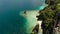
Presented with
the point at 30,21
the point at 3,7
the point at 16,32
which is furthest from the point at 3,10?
the point at 16,32

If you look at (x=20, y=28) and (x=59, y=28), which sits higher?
(x=59, y=28)

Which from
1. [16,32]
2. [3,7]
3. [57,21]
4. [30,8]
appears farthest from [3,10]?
[57,21]

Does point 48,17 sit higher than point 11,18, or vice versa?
point 48,17

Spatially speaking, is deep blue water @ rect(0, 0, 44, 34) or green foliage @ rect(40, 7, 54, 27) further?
deep blue water @ rect(0, 0, 44, 34)

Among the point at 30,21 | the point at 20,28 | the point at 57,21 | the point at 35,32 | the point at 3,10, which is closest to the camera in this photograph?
the point at 57,21

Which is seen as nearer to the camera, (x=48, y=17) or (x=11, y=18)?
(x=48, y=17)

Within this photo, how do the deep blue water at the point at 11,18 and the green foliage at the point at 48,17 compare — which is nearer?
the green foliage at the point at 48,17

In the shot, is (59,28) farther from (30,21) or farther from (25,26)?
(30,21)

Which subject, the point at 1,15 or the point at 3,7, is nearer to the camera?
the point at 1,15

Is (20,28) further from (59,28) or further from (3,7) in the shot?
(3,7)

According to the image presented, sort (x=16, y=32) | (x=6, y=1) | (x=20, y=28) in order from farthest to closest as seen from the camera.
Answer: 1. (x=6, y=1)
2. (x=20, y=28)
3. (x=16, y=32)
